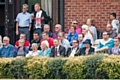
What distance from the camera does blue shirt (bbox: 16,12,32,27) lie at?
20453mm

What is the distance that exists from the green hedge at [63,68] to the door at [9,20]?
4854mm

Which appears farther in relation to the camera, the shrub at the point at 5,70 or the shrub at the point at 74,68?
the shrub at the point at 5,70

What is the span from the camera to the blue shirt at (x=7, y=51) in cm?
1889

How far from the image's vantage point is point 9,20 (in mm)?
21125

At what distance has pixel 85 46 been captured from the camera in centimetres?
1798

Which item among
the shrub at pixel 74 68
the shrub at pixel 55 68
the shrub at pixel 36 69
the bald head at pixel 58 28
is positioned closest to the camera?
the shrub at pixel 74 68

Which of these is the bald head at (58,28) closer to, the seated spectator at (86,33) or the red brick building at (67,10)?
the seated spectator at (86,33)

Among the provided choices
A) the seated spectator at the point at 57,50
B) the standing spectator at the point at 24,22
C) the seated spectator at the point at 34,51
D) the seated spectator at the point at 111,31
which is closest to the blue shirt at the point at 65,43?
the seated spectator at the point at 57,50

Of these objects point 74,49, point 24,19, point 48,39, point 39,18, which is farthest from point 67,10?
point 74,49

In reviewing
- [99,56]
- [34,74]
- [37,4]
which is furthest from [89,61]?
[37,4]

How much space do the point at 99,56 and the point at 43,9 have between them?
609 centimetres

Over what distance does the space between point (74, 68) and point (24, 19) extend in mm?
5442

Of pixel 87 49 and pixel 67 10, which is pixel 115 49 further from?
pixel 67 10

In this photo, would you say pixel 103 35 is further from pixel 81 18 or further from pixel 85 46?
pixel 81 18
